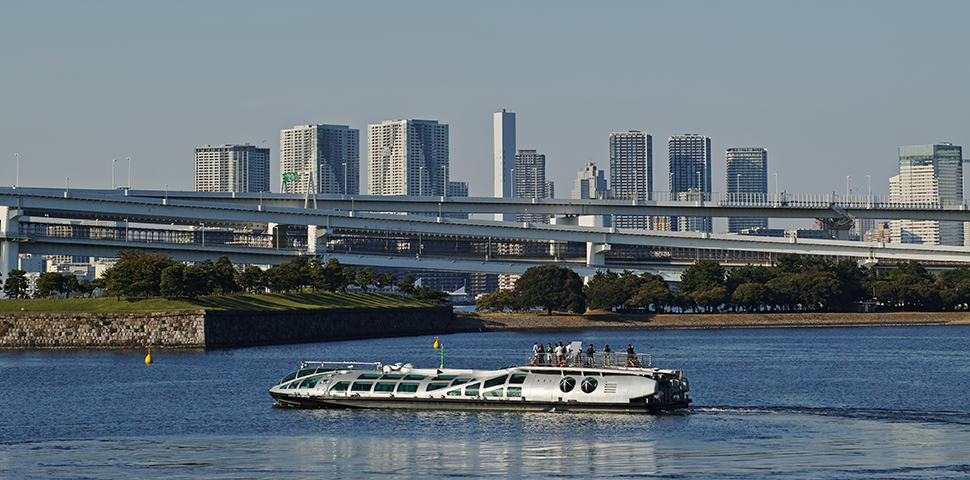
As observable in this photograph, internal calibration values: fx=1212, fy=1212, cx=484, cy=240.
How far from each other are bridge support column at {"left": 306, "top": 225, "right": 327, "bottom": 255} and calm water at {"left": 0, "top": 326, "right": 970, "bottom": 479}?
80.2 metres

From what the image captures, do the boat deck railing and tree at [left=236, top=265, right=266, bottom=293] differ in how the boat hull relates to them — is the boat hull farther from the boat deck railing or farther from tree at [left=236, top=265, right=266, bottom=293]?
tree at [left=236, top=265, right=266, bottom=293]

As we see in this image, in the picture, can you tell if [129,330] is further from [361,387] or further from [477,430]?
[477,430]

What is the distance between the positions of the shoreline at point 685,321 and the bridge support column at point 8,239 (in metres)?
53.6

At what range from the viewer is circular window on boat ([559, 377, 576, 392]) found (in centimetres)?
5684

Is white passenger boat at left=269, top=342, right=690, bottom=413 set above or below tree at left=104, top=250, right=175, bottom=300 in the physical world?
below

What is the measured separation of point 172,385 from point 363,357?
2575 cm

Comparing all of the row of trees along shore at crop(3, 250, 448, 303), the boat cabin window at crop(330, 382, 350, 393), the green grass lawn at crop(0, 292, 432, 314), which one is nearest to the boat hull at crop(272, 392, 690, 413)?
the boat cabin window at crop(330, 382, 350, 393)

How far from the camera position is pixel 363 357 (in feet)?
316

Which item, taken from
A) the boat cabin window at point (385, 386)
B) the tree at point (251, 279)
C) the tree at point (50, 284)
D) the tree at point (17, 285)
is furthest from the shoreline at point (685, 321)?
the boat cabin window at point (385, 386)

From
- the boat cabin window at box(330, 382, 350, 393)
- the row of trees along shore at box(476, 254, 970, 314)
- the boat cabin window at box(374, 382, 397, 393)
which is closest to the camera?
the boat cabin window at box(374, 382, 397, 393)

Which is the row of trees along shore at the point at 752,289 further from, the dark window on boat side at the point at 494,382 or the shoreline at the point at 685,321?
the dark window on boat side at the point at 494,382

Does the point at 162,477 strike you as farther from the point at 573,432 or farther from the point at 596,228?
the point at 596,228

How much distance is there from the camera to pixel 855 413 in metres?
55.2

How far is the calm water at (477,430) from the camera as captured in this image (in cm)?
4141
